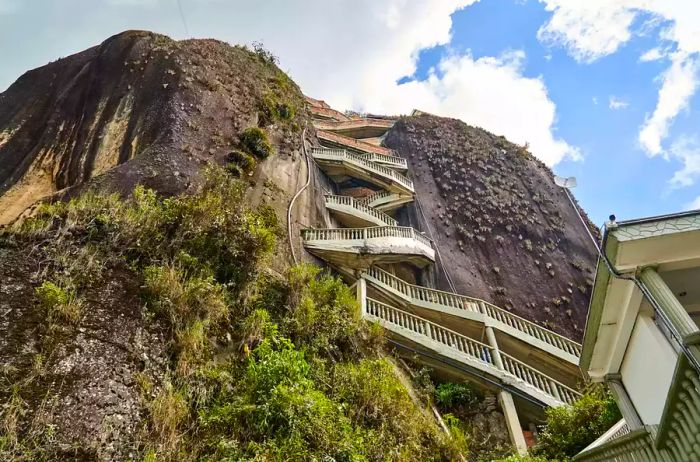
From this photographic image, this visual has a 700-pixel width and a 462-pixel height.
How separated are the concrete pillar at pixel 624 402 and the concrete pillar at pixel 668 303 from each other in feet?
6.16

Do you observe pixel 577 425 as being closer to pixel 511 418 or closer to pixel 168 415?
pixel 511 418

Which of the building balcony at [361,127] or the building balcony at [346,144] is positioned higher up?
the building balcony at [361,127]

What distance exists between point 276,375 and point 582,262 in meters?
18.0

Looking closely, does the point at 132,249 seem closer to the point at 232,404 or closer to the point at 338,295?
the point at 232,404

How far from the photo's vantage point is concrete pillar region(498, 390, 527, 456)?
32.6 ft

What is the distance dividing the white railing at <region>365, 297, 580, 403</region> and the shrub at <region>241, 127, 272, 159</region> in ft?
23.5

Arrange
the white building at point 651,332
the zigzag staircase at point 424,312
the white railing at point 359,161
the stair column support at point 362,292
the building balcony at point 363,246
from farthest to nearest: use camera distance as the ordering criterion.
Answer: the white railing at point 359,161, the building balcony at point 363,246, the stair column support at point 362,292, the zigzag staircase at point 424,312, the white building at point 651,332

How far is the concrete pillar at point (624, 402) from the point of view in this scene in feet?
17.4

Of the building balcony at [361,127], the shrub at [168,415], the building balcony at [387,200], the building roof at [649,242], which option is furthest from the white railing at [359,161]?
the building roof at [649,242]

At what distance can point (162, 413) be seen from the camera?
566 centimetres

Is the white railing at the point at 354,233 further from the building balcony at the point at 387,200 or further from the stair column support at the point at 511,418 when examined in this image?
the stair column support at the point at 511,418

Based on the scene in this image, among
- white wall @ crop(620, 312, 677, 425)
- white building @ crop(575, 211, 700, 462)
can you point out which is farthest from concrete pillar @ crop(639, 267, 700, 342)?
white wall @ crop(620, 312, 677, 425)

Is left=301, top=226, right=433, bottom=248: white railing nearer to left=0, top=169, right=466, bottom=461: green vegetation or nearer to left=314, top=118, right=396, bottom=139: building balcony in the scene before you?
left=0, top=169, right=466, bottom=461: green vegetation

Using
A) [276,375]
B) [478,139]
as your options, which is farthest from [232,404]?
[478,139]
